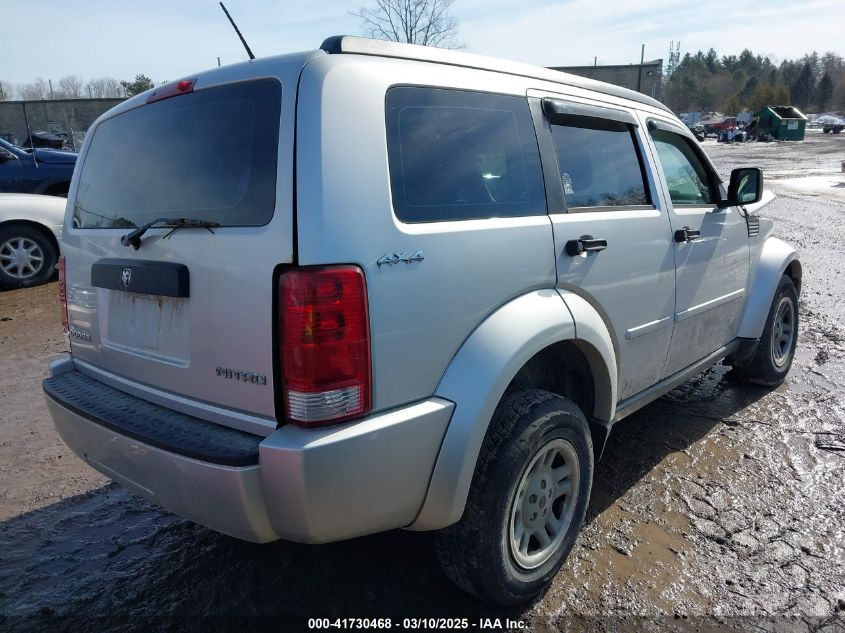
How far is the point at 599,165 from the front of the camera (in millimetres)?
2949

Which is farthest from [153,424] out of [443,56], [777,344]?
[777,344]

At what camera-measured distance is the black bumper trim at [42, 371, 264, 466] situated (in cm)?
193

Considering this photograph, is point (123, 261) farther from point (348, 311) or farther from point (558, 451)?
point (558, 451)

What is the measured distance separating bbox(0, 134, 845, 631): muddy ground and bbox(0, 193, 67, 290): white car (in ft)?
14.1

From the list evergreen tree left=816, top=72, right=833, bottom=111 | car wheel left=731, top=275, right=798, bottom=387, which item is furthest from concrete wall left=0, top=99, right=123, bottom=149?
evergreen tree left=816, top=72, right=833, bottom=111

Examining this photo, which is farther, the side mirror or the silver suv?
the side mirror

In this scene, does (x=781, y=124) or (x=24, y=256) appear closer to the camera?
(x=24, y=256)

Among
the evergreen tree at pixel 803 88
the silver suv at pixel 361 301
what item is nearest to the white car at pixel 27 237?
the silver suv at pixel 361 301

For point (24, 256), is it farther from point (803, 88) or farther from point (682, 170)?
point (803, 88)

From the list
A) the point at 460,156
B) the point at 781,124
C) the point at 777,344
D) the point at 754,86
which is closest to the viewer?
the point at 460,156

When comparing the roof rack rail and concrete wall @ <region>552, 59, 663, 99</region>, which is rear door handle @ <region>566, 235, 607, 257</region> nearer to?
the roof rack rail

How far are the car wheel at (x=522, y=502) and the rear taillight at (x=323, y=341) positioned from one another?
659 millimetres

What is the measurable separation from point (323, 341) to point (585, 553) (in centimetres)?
174

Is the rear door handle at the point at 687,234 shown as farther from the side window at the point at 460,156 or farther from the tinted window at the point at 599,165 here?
the side window at the point at 460,156
